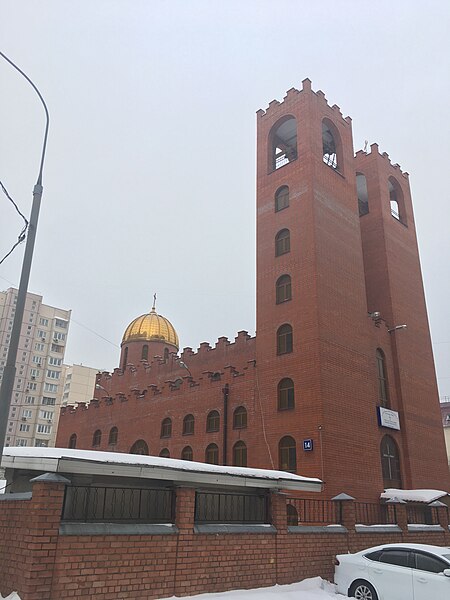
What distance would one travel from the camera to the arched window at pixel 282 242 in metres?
22.5

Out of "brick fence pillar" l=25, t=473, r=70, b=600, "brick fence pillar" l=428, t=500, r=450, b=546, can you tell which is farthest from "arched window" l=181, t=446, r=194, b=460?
"brick fence pillar" l=25, t=473, r=70, b=600

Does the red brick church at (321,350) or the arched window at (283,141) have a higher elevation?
the arched window at (283,141)

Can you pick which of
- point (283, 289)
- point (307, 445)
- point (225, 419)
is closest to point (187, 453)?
point (225, 419)

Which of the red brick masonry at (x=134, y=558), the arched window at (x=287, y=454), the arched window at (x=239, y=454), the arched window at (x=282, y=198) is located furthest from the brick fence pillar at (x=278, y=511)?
the arched window at (x=282, y=198)

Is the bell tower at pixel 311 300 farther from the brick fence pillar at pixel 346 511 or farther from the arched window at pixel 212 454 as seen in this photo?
the brick fence pillar at pixel 346 511

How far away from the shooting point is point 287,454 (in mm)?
19344

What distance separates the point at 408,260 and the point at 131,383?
1972 cm

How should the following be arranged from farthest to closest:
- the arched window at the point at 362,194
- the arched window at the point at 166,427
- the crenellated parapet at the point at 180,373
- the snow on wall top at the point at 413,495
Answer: the arched window at the point at 362,194, the arched window at the point at 166,427, the crenellated parapet at the point at 180,373, the snow on wall top at the point at 413,495

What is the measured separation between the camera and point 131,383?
3562 centimetres

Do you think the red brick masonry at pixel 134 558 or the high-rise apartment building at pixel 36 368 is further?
the high-rise apartment building at pixel 36 368

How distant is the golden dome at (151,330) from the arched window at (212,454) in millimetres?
15786

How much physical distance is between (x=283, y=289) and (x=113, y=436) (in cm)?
1585

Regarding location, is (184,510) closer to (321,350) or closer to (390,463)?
(321,350)

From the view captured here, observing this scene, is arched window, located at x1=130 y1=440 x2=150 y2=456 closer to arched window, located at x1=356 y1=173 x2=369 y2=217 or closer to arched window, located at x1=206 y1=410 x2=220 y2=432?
arched window, located at x1=206 y1=410 x2=220 y2=432
